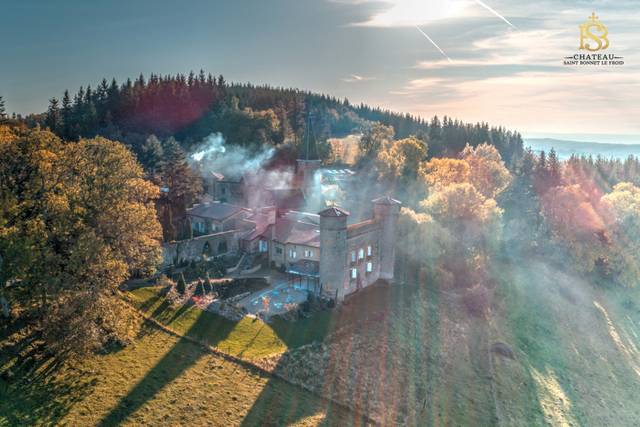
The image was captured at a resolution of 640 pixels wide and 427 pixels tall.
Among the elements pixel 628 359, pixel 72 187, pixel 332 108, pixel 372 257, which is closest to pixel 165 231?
pixel 72 187

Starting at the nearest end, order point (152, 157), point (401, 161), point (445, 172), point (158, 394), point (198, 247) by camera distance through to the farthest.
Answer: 1. point (158, 394)
2. point (198, 247)
3. point (152, 157)
4. point (401, 161)
5. point (445, 172)

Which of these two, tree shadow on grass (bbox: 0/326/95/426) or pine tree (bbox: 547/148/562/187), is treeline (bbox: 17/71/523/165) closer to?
pine tree (bbox: 547/148/562/187)

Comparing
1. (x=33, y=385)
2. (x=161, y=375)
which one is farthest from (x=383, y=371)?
(x=33, y=385)

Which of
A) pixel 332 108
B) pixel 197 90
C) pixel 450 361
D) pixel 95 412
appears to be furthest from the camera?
pixel 332 108

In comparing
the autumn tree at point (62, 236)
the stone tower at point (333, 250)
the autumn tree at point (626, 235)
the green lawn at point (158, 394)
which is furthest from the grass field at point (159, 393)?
the autumn tree at point (626, 235)

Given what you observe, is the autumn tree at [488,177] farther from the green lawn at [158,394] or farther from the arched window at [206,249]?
the green lawn at [158,394]

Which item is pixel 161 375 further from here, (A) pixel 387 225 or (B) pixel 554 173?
(B) pixel 554 173

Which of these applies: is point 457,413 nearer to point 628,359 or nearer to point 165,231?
point 628,359

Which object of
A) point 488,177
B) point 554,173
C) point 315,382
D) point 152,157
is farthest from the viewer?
point 554,173
